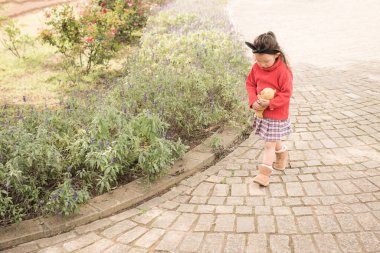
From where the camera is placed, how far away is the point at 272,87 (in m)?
3.97

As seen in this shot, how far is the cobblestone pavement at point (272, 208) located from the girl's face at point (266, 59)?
1.21 m

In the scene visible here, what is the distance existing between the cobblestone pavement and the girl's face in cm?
121

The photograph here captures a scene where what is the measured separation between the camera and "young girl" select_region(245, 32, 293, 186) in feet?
12.4

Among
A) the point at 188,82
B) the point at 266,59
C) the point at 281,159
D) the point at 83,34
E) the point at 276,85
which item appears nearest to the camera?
the point at 266,59

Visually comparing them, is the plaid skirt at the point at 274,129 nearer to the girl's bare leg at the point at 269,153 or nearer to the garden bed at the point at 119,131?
the girl's bare leg at the point at 269,153

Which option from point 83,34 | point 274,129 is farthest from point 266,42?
point 83,34

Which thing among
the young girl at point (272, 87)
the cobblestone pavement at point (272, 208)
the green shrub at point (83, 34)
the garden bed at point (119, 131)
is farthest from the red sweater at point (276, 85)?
the green shrub at point (83, 34)

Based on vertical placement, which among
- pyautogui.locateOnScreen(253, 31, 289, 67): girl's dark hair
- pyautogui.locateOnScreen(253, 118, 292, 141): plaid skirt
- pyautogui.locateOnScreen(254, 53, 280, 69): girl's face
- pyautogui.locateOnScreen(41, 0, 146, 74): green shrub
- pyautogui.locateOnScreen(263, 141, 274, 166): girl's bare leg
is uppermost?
pyautogui.locateOnScreen(41, 0, 146, 74): green shrub

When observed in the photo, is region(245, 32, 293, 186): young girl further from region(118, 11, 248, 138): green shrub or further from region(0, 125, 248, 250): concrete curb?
region(118, 11, 248, 138): green shrub

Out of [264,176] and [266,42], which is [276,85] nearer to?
[266,42]

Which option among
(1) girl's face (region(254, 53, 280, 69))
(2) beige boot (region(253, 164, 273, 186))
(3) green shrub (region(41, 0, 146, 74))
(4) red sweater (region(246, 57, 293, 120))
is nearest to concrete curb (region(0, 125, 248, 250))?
(2) beige boot (region(253, 164, 273, 186))

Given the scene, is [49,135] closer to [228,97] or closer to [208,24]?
[228,97]

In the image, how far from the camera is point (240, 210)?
12.2 feet

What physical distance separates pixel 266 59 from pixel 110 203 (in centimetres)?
205
